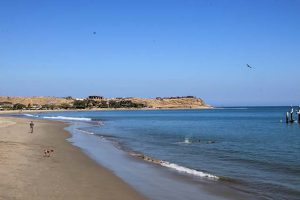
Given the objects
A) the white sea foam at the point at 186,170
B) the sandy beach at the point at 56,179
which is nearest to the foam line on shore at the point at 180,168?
the white sea foam at the point at 186,170

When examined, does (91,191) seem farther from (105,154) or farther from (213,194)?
(105,154)

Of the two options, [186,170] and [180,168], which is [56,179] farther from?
[180,168]

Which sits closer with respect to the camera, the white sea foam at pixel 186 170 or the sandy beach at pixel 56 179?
the sandy beach at pixel 56 179

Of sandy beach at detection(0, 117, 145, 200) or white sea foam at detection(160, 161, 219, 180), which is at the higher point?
sandy beach at detection(0, 117, 145, 200)

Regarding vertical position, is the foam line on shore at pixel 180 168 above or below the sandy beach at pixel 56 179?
below

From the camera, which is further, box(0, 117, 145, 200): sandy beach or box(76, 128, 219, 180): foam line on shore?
box(76, 128, 219, 180): foam line on shore

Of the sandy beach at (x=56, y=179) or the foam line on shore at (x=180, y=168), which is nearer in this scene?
the sandy beach at (x=56, y=179)

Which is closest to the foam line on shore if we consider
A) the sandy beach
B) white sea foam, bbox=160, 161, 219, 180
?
white sea foam, bbox=160, 161, 219, 180

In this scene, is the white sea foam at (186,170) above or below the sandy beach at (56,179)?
below

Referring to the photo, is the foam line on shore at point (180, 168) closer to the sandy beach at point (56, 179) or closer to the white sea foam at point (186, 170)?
the white sea foam at point (186, 170)

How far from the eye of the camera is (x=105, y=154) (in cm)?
2573

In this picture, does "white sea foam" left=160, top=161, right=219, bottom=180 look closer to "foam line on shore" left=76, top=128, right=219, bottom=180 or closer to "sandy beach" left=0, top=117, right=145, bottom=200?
"foam line on shore" left=76, top=128, right=219, bottom=180

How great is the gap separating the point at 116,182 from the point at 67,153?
9.49 metres

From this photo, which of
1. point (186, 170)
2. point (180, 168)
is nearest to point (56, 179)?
point (186, 170)
